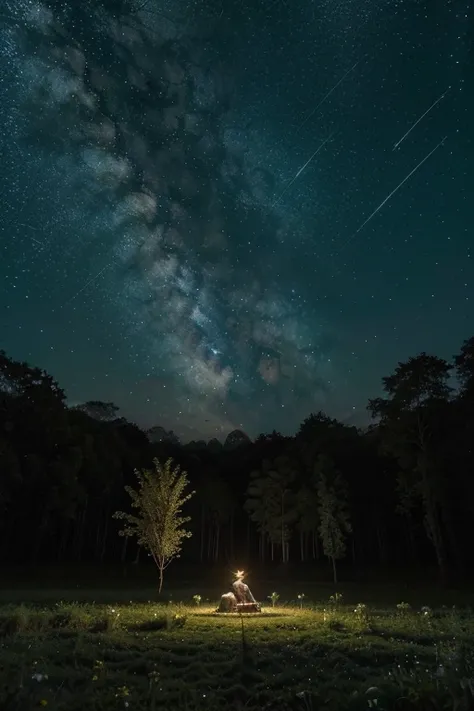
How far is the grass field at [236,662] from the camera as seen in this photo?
492 centimetres

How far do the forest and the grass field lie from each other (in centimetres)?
1926

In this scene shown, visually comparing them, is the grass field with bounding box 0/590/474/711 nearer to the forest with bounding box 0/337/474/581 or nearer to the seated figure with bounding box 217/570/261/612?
the seated figure with bounding box 217/570/261/612

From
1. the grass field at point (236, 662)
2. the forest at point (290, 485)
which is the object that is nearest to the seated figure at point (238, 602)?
the grass field at point (236, 662)

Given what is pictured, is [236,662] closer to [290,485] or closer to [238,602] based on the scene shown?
[238,602]

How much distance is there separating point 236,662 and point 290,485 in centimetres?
4609

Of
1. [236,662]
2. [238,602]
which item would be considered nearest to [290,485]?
[238,602]

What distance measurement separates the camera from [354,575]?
4844cm

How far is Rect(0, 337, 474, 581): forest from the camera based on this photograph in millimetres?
38406

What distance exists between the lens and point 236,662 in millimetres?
11070

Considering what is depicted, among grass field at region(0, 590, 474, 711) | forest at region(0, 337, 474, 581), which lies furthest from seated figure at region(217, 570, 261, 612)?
forest at region(0, 337, 474, 581)

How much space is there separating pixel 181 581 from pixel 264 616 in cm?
2591

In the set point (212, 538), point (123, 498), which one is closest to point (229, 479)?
point (212, 538)

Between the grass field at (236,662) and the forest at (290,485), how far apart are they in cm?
1926

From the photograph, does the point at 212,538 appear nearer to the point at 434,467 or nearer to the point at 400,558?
the point at 400,558
